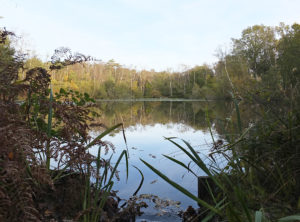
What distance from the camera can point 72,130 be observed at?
1695 millimetres

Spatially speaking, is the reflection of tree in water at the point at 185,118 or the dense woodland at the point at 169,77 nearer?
the reflection of tree in water at the point at 185,118

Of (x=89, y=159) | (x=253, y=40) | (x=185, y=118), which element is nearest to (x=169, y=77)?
(x=253, y=40)

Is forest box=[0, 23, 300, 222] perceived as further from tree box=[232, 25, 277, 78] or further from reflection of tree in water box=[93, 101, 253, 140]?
tree box=[232, 25, 277, 78]

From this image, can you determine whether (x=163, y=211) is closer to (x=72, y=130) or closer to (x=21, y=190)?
(x=72, y=130)

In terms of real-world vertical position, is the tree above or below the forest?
above

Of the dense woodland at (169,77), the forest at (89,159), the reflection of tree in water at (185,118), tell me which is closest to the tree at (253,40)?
the dense woodland at (169,77)

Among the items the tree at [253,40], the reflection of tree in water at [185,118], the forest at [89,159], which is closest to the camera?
the forest at [89,159]

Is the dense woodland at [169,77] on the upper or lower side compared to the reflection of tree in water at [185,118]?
upper

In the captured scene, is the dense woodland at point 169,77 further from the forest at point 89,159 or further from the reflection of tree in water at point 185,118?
the forest at point 89,159

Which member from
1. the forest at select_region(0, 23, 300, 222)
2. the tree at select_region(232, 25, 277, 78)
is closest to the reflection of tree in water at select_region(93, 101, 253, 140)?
the forest at select_region(0, 23, 300, 222)

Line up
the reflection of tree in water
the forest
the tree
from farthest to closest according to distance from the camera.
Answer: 1. the tree
2. the reflection of tree in water
3. the forest

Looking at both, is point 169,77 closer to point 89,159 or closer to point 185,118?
point 185,118

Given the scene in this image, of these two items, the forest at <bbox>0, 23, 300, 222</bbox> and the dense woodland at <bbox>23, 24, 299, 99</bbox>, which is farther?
the dense woodland at <bbox>23, 24, 299, 99</bbox>

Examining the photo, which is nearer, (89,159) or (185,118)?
(89,159)
